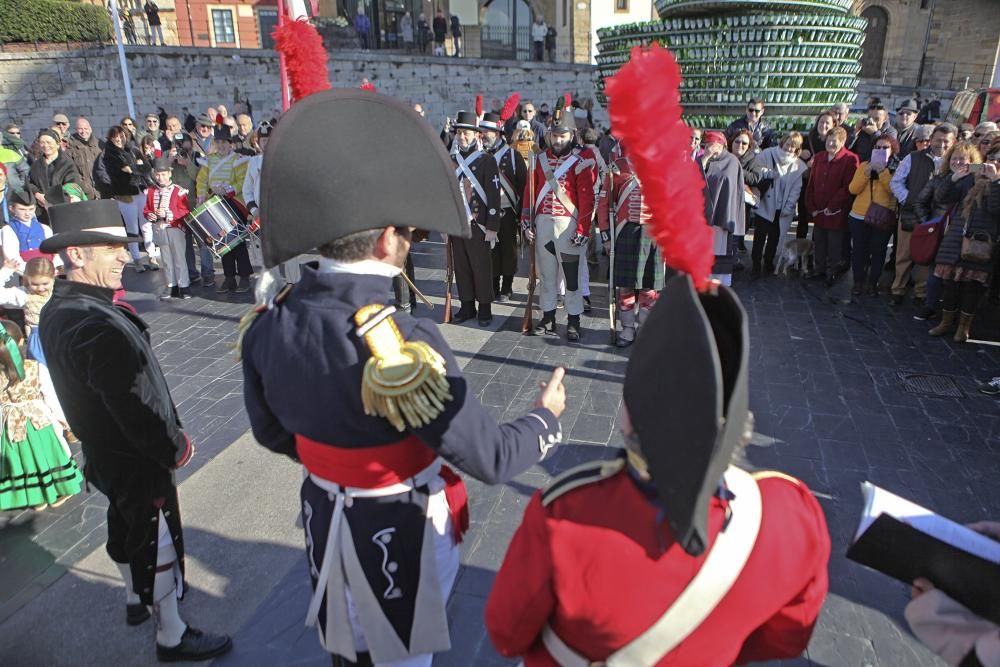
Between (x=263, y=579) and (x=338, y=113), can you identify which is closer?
(x=338, y=113)

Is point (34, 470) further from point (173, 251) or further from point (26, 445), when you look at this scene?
point (173, 251)

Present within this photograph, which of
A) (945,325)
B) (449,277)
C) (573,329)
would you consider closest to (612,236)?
(573,329)

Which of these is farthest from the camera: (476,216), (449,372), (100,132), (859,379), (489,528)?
(100,132)

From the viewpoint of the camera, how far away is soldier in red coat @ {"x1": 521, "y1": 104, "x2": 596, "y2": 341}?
6348mm

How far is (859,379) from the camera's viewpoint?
18.6 feet

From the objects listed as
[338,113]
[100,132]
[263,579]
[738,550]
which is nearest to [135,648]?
[263,579]

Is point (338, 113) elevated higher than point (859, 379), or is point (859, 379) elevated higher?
point (338, 113)

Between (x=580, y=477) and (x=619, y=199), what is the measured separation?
519 cm

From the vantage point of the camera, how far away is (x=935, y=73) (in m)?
30.8

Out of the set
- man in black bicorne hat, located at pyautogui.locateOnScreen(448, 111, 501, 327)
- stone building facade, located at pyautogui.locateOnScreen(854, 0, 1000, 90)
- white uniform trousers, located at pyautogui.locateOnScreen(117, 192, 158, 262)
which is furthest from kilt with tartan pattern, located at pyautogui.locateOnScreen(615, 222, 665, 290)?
stone building facade, located at pyautogui.locateOnScreen(854, 0, 1000, 90)

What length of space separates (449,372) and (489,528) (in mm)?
2230

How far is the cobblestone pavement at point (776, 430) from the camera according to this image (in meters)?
3.08

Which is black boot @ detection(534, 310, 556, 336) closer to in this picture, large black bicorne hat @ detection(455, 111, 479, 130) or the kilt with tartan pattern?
the kilt with tartan pattern

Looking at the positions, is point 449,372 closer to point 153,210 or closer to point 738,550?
point 738,550
